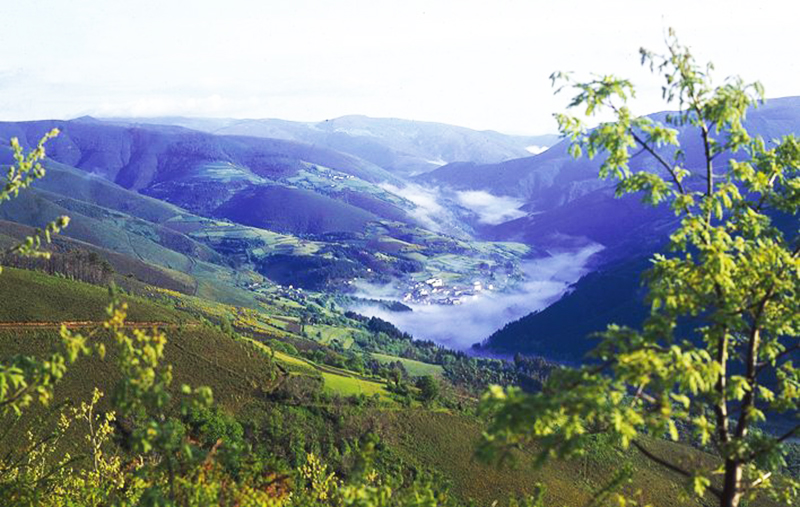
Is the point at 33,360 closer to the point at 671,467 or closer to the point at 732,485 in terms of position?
the point at 671,467

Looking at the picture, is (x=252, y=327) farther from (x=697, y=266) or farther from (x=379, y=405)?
(x=697, y=266)

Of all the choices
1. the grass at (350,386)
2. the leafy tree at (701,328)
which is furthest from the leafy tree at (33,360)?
the grass at (350,386)

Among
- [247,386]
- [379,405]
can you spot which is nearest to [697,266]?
[247,386]

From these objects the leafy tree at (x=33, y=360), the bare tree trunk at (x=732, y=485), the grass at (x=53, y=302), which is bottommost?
the grass at (x=53, y=302)

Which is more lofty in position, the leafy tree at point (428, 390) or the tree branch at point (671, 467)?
the tree branch at point (671, 467)

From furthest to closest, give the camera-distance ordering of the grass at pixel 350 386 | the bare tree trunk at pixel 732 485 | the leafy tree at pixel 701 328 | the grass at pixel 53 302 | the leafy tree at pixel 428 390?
the leafy tree at pixel 428 390 < the grass at pixel 350 386 < the grass at pixel 53 302 < the bare tree trunk at pixel 732 485 < the leafy tree at pixel 701 328

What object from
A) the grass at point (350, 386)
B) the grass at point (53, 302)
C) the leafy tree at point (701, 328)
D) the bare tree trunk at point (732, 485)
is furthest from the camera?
the grass at point (350, 386)

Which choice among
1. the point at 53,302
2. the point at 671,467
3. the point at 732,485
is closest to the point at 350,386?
the point at 53,302

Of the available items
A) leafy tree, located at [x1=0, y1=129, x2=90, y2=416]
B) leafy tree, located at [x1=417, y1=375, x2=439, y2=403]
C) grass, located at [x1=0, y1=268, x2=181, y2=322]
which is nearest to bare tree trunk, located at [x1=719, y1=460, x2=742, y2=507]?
leafy tree, located at [x1=0, y1=129, x2=90, y2=416]

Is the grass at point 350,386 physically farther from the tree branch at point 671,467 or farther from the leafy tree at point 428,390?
the tree branch at point 671,467
